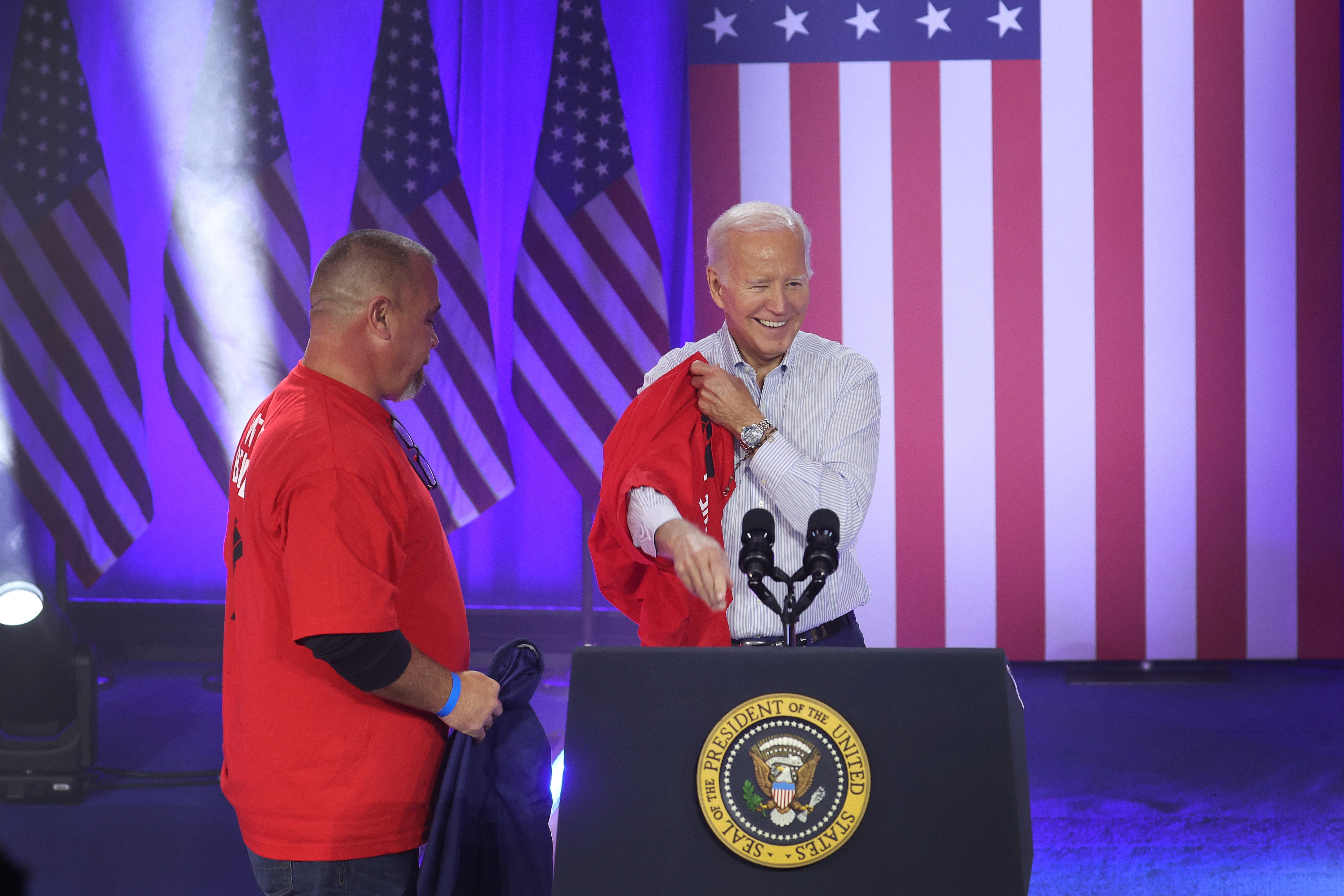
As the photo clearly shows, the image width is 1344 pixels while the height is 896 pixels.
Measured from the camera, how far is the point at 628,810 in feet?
3.37

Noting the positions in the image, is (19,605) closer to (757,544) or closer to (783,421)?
(783,421)

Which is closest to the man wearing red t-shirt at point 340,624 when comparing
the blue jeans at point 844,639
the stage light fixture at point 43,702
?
the blue jeans at point 844,639

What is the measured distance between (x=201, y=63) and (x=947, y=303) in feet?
10.4

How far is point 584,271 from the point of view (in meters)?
3.72

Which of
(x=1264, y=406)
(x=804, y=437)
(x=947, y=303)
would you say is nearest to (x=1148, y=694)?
(x=1264, y=406)

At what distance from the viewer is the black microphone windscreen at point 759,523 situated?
3.79 feet

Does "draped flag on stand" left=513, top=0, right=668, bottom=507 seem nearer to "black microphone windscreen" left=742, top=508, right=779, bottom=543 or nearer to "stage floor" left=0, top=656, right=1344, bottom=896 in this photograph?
"stage floor" left=0, top=656, right=1344, bottom=896

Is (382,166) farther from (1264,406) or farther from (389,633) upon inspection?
(1264,406)

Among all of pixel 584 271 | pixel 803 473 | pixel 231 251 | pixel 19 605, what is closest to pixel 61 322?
pixel 231 251

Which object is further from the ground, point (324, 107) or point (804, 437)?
point (324, 107)

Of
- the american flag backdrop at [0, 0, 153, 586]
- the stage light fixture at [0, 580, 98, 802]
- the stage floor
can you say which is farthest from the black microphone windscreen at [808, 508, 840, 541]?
the american flag backdrop at [0, 0, 153, 586]

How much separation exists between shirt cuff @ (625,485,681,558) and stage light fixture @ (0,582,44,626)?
2228 millimetres

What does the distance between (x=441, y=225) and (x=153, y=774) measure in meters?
2.15

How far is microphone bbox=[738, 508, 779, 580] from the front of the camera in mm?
1122
